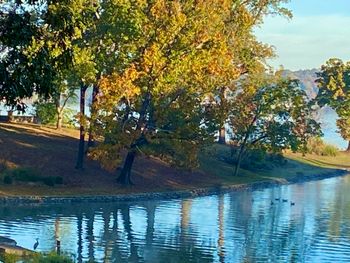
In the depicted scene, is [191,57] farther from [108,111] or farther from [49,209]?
[49,209]

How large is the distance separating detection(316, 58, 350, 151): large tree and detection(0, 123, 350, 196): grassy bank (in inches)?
1527

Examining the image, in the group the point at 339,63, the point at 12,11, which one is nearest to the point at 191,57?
the point at 12,11

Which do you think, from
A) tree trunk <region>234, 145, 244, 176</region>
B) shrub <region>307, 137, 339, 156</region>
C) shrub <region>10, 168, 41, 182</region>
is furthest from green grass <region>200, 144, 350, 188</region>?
shrub <region>10, 168, 41, 182</region>

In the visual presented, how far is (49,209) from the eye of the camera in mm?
49281

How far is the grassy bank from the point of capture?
2203 inches

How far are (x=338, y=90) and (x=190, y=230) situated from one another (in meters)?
79.7

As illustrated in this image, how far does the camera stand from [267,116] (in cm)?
7825

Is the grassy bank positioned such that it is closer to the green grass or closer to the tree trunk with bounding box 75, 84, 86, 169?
the green grass

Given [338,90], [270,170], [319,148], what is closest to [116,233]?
[270,170]

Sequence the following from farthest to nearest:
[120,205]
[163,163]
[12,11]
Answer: [163,163]
[120,205]
[12,11]

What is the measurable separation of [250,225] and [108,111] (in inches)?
647

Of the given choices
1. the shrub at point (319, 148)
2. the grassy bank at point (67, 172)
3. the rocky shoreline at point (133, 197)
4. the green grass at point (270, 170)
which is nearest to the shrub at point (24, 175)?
the grassy bank at point (67, 172)

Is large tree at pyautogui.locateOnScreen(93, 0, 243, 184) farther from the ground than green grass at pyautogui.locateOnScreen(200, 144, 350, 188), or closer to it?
farther from the ground

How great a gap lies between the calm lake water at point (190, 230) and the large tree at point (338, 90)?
182 ft
